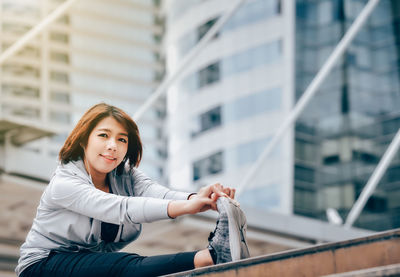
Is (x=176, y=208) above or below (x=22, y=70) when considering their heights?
below

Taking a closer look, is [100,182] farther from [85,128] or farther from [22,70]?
[22,70]

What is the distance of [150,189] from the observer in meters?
2.50

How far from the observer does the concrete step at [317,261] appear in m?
1.89

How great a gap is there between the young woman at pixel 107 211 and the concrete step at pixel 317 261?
0.11 meters

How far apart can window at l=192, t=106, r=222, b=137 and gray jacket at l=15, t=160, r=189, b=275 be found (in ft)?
101

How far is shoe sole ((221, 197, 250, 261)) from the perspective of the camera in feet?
6.68

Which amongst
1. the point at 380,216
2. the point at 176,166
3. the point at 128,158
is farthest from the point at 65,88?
the point at 128,158

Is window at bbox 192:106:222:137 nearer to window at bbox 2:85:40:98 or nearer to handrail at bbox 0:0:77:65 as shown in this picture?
window at bbox 2:85:40:98

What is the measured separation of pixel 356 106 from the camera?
29.2 meters

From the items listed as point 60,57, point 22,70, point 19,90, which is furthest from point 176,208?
point 60,57

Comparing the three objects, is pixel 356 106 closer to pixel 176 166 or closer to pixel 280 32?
pixel 280 32

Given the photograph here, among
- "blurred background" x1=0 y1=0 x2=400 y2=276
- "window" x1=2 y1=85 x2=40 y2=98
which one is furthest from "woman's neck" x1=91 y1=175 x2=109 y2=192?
"window" x1=2 y1=85 x2=40 y2=98

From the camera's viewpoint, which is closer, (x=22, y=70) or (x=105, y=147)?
(x=105, y=147)

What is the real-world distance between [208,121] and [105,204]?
31.7 metres
